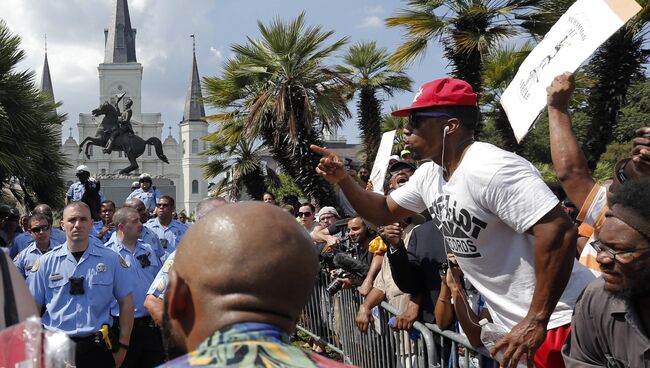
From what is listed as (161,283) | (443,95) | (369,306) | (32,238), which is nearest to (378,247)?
(369,306)

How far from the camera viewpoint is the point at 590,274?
3365mm

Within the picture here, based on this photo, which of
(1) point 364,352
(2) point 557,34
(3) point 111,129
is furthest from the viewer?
(3) point 111,129

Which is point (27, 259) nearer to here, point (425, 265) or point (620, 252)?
point (425, 265)

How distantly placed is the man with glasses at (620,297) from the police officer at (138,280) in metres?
4.22

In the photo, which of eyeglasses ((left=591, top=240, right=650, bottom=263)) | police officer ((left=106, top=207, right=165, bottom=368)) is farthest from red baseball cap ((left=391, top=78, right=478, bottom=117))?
police officer ((left=106, top=207, right=165, bottom=368))

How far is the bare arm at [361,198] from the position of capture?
154 inches

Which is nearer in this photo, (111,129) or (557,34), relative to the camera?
(557,34)

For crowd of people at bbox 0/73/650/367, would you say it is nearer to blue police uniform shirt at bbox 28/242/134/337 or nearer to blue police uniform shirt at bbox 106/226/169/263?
blue police uniform shirt at bbox 28/242/134/337

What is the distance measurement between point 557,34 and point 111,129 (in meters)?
31.1

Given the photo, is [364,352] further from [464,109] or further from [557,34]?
[557,34]

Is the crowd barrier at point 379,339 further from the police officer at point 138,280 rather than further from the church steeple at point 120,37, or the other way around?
the church steeple at point 120,37

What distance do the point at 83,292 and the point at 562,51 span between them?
4173 millimetres

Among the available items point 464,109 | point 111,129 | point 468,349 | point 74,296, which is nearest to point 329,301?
point 74,296

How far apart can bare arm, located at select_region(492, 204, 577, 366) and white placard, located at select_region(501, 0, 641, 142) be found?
0.42 meters
